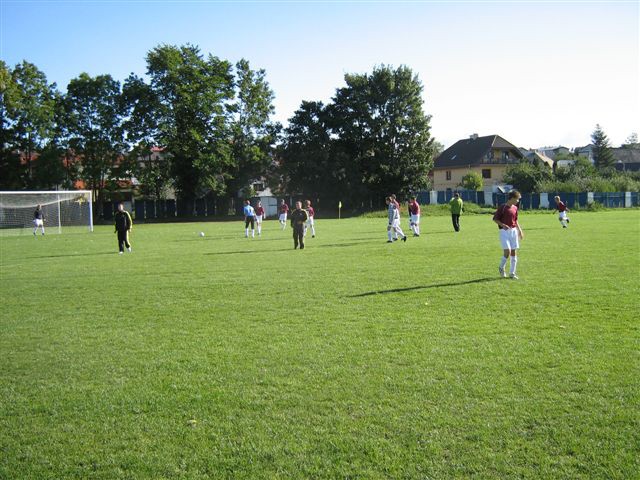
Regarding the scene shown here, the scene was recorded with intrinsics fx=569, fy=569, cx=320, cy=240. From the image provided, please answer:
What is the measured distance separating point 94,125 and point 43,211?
20533 millimetres

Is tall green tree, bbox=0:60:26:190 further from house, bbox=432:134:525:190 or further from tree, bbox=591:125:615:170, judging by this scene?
tree, bbox=591:125:615:170

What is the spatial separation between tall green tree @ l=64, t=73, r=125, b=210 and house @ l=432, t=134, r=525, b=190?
4666 centimetres

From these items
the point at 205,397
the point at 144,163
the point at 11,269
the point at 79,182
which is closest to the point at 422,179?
the point at 144,163

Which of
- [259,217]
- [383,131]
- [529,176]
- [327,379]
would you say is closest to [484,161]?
[529,176]

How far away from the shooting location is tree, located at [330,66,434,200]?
192 ft

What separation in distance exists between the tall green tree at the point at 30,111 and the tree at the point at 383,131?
28763 millimetres

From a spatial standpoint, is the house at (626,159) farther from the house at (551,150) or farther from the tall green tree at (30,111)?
the tall green tree at (30,111)

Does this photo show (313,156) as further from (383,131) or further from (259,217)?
(259,217)

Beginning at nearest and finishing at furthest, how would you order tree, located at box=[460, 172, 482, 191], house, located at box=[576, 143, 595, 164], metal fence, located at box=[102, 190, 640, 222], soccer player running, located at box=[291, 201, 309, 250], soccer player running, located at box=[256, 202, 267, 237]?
soccer player running, located at box=[291, 201, 309, 250] < soccer player running, located at box=[256, 202, 267, 237] < metal fence, located at box=[102, 190, 640, 222] < tree, located at box=[460, 172, 482, 191] < house, located at box=[576, 143, 595, 164]

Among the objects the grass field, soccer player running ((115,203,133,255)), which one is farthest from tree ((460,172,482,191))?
the grass field

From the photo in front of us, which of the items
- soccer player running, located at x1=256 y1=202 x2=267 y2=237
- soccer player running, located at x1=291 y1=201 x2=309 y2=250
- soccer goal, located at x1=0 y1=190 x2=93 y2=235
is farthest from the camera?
soccer goal, located at x1=0 y1=190 x2=93 y2=235

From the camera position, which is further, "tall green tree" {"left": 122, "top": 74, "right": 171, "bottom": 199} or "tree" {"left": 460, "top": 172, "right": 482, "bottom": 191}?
"tree" {"left": 460, "top": 172, "right": 482, "bottom": 191}

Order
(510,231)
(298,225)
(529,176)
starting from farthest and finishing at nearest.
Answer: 1. (529,176)
2. (298,225)
3. (510,231)

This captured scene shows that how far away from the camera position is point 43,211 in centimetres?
4100
